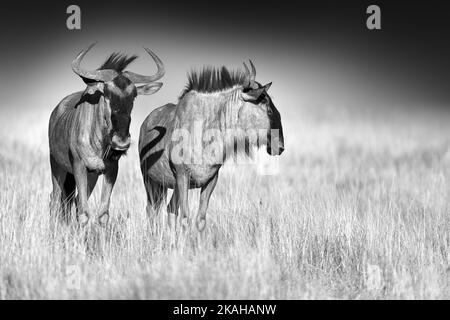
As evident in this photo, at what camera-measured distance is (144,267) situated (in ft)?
22.2

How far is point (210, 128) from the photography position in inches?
321

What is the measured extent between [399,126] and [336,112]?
8.32 metres

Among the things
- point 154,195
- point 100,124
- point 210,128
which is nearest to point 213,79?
point 210,128

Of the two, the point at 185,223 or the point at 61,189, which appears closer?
the point at 185,223

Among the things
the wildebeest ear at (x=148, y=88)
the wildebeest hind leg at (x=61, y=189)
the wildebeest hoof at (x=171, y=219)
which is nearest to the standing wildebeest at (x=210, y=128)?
the wildebeest hoof at (x=171, y=219)

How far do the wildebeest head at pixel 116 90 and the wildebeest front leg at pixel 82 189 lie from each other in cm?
50

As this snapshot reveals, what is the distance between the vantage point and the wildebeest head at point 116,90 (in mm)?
7438

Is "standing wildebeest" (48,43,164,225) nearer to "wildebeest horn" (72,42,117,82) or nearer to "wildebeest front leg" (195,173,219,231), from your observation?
"wildebeest horn" (72,42,117,82)

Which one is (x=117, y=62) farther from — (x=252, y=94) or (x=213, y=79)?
(x=252, y=94)

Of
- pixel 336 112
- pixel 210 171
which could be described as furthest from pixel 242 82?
pixel 336 112

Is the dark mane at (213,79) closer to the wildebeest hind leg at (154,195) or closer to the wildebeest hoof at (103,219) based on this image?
the wildebeest hind leg at (154,195)

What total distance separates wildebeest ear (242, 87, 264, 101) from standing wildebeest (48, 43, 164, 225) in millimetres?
956

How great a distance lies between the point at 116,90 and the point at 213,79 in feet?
4.31

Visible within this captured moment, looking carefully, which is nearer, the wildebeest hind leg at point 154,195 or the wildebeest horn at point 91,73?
the wildebeest horn at point 91,73
